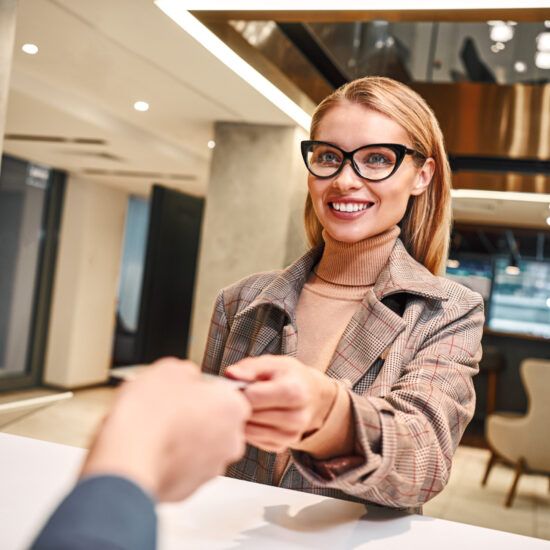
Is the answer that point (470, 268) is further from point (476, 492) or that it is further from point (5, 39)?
point (5, 39)

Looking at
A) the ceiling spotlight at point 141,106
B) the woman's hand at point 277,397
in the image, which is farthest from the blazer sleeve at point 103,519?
the ceiling spotlight at point 141,106

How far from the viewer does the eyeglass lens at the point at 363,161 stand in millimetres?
977

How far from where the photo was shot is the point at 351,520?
0.66 metres

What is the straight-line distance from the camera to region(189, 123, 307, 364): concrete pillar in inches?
178

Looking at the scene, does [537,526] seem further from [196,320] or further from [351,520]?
[351,520]

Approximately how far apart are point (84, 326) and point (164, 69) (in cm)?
518

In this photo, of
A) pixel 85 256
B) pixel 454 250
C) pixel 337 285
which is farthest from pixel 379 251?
pixel 454 250

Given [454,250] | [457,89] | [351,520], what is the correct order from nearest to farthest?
[351,520], [457,89], [454,250]

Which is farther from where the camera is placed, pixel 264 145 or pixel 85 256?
pixel 85 256

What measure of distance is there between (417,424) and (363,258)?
42 centimetres

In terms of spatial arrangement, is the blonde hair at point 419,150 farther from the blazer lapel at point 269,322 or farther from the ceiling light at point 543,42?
the ceiling light at point 543,42

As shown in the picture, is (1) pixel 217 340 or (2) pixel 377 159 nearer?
(2) pixel 377 159

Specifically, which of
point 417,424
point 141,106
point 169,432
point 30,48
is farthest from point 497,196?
point 169,432

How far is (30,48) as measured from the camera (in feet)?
12.0
